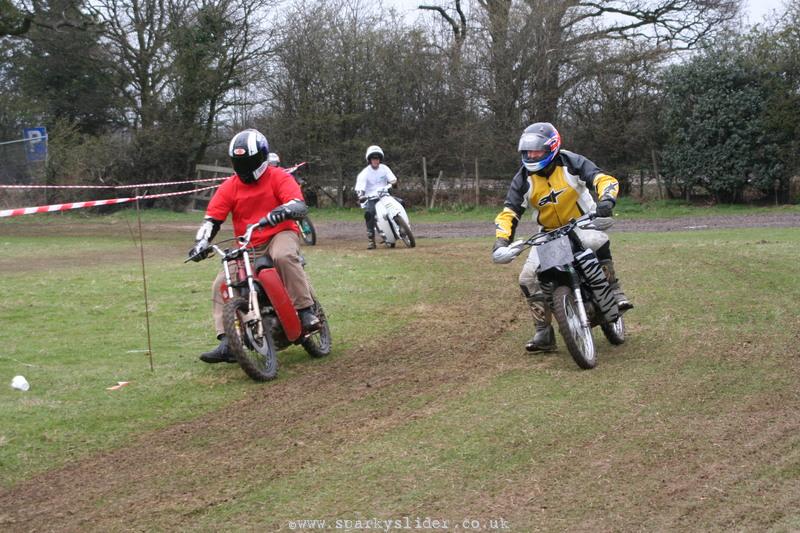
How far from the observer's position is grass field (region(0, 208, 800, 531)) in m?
5.06

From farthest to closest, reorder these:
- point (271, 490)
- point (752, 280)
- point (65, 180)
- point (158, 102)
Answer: point (158, 102) < point (65, 180) < point (752, 280) < point (271, 490)

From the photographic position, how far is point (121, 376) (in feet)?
28.0

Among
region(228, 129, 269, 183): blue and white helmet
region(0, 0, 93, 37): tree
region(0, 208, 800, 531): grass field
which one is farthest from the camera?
region(0, 0, 93, 37): tree

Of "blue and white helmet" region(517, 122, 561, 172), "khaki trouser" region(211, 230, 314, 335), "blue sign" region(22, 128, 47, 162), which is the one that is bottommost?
"khaki trouser" region(211, 230, 314, 335)

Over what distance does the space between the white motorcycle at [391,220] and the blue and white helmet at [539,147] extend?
1070cm

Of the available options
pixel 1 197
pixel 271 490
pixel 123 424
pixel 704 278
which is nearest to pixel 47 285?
pixel 123 424

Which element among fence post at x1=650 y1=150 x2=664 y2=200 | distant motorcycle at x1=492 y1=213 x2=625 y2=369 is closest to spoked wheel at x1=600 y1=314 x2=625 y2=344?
distant motorcycle at x1=492 y1=213 x2=625 y2=369

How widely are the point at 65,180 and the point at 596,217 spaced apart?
27.0 m

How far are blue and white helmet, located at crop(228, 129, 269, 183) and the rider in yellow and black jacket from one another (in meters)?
2.12

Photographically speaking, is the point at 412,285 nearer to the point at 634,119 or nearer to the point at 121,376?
the point at 121,376

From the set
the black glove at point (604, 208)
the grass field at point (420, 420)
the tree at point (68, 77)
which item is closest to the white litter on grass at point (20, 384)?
the grass field at point (420, 420)

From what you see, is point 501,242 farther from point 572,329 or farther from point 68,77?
point 68,77

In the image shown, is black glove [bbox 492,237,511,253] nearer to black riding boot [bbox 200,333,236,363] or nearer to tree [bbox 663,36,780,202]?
black riding boot [bbox 200,333,236,363]

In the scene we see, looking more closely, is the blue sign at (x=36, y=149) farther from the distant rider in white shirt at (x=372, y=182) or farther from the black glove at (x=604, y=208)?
the black glove at (x=604, y=208)
